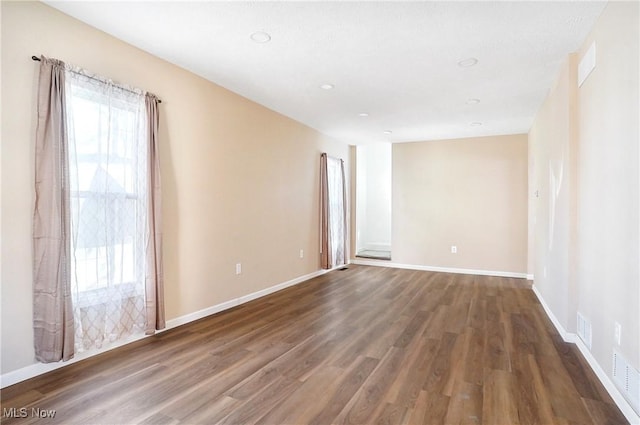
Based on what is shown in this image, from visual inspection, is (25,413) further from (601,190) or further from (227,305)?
(601,190)

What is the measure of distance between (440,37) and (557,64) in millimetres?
1301

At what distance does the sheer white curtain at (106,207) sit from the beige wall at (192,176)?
225 mm

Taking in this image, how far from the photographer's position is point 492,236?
19.3ft

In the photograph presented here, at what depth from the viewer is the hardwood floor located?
6.02 feet

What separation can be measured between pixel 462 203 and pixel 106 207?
5565 mm

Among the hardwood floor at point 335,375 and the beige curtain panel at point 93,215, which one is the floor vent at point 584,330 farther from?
the beige curtain panel at point 93,215

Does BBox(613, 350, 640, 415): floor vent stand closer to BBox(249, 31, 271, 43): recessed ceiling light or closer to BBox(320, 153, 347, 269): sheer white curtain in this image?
BBox(249, 31, 271, 43): recessed ceiling light

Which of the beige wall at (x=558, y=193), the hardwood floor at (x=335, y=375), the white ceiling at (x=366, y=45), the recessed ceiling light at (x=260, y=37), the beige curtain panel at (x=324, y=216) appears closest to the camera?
the hardwood floor at (x=335, y=375)

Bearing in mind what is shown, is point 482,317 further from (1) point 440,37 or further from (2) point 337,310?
(1) point 440,37

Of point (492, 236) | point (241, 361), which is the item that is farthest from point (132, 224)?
point (492, 236)

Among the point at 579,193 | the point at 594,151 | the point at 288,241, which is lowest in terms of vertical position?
the point at 288,241

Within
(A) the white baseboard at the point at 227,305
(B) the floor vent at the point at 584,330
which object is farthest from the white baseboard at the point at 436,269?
(B) the floor vent at the point at 584,330

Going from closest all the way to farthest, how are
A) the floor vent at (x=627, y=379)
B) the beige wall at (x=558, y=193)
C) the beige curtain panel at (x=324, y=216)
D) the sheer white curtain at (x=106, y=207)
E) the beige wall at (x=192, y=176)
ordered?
the floor vent at (x=627, y=379)
the beige wall at (x=192, y=176)
the sheer white curtain at (x=106, y=207)
the beige wall at (x=558, y=193)
the beige curtain panel at (x=324, y=216)

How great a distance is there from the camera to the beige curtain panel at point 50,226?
84.7 inches
